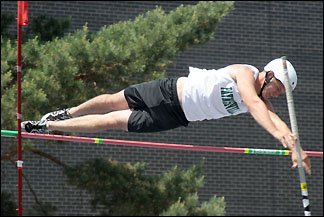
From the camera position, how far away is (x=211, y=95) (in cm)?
511

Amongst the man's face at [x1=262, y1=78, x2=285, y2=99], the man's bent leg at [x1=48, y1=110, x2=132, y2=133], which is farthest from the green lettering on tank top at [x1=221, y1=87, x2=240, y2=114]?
the man's bent leg at [x1=48, y1=110, x2=132, y2=133]

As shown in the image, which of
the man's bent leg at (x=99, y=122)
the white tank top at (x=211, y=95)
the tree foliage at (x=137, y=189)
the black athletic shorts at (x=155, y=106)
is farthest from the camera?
the tree foliage at (x=137, y=189)

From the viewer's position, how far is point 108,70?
862 centimetres

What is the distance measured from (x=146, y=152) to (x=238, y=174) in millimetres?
1467

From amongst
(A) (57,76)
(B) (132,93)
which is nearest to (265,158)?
(A) (57,76)

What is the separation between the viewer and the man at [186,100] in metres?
4.91

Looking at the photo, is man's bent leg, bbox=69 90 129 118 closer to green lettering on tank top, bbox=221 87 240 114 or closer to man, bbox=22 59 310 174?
man, bbox=22 59 310 174

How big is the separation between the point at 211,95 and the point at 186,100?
187mm

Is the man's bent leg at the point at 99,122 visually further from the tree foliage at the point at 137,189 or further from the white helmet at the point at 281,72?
the tree foliage at the point at 137,189

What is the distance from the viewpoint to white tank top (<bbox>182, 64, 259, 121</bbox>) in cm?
506

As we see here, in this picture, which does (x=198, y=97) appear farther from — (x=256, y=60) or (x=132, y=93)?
(x=256, y=60)

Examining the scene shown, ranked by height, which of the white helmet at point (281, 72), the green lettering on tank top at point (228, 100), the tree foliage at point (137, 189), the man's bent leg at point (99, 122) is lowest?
the tree foliage at point (137, 189)

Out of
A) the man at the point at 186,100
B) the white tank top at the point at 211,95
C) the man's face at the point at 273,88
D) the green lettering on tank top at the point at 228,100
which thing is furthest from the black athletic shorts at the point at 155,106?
the man's face at the point at 273,88

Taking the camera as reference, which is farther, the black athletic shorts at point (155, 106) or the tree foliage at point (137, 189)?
the tree foliage at point (137, 189)
